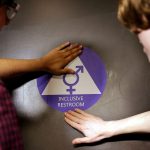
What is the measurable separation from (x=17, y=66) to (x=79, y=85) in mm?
220

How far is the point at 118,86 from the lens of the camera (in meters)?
1.13

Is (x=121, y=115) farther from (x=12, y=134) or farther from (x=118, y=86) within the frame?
(x=12, y=134)

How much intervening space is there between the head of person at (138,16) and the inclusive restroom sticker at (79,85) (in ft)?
1.11

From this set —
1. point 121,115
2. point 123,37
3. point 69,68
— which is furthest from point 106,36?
point 121,115

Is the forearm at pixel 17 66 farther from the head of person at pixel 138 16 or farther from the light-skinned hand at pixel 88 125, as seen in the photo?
the head of person at pixel 138 16

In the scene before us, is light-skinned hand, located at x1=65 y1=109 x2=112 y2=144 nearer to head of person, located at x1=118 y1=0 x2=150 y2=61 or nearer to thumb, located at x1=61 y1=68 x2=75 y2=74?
thumb, located at x1=61 y1=68 x2=75 y2=74

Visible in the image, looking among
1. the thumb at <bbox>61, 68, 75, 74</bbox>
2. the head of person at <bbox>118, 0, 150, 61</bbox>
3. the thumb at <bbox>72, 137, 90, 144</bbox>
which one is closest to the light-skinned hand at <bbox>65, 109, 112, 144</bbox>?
the thumb at <bbox>72, 137, 90, 144</bbox>

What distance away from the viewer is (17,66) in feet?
3.66

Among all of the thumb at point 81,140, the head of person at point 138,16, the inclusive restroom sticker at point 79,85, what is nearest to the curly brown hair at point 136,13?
the head of person at point 138,16

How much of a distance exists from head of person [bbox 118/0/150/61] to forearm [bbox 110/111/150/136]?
30 cm

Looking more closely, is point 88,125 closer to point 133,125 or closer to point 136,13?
point 133,125

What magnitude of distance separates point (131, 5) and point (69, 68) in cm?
43

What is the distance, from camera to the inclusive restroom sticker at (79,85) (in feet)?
3.74

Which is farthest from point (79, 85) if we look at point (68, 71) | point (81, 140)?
point (81, 140)
